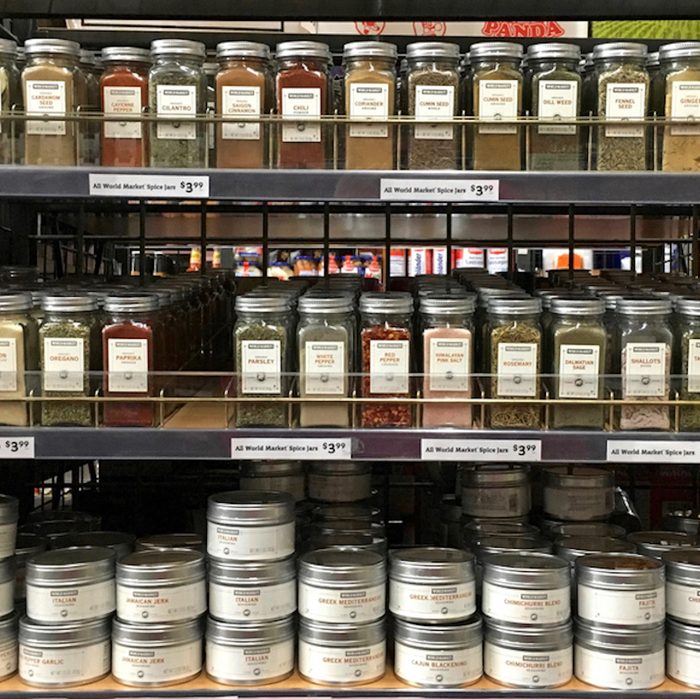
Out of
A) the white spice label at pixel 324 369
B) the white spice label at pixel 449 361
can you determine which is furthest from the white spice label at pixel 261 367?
the white spice label at pixel 449 361

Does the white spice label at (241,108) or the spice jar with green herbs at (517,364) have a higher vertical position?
the white spice label at (241,108)

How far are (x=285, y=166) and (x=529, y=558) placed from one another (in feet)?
2.58

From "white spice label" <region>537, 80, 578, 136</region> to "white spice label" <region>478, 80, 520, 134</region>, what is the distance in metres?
0.05

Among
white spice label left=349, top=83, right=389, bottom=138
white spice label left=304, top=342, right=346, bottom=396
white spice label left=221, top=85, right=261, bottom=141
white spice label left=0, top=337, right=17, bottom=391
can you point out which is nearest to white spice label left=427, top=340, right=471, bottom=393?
white spice label left=304, top=342, right=346, bottom=396

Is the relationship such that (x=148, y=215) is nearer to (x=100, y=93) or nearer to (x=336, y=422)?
(x=100, y=93)

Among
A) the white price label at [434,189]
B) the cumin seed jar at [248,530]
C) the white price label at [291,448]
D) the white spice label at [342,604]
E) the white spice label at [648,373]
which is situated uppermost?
the white price label at [434,189]

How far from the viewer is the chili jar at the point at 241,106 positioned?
1.50m

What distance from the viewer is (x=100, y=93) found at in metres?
1.56

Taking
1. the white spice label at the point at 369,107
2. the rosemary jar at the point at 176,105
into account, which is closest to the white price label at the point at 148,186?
the rosemary jar at the point at 176,105

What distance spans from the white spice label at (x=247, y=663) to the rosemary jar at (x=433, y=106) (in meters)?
0.84

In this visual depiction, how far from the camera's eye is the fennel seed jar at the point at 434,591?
1.50 meters

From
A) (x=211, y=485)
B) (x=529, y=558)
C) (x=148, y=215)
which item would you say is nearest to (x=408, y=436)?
(x=529, y=558)

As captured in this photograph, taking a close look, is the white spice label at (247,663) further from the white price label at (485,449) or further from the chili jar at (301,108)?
the chili jar at (301,108)

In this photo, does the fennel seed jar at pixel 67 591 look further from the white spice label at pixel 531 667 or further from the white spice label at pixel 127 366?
the white spice label at pixel 531 667
